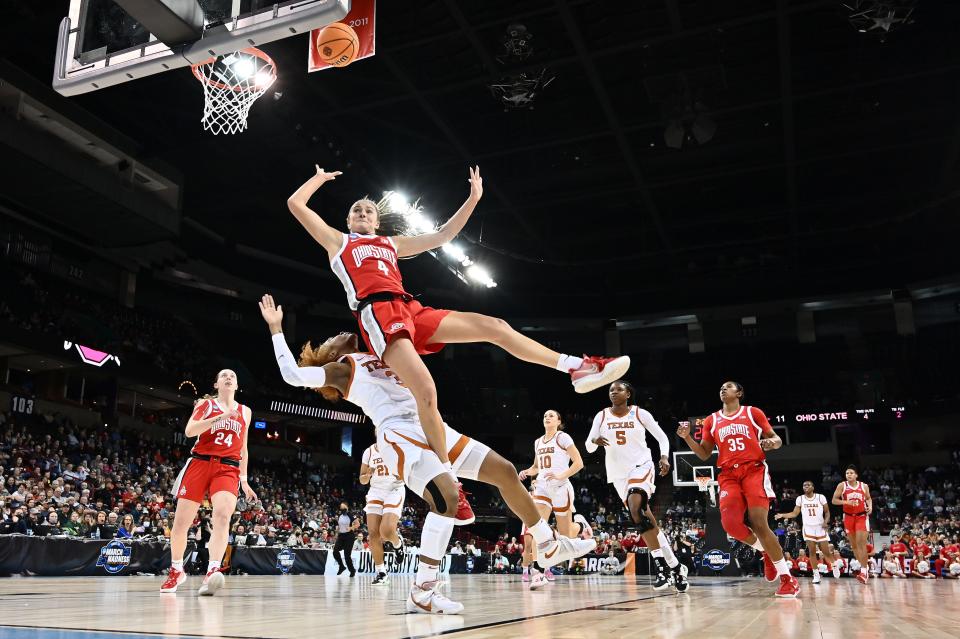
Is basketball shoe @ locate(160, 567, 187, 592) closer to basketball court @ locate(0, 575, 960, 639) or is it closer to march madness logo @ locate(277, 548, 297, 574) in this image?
basketball court @ locate(0, 575, 960, 639)

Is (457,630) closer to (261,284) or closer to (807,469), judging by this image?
(261,284)

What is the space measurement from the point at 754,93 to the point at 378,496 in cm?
1390

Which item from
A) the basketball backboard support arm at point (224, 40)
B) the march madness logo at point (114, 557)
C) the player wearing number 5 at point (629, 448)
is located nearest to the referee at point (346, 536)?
the march madness logo at point (114, 557)

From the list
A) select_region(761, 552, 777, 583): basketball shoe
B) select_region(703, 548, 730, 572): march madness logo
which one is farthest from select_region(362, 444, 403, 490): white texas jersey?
select_region(703, 548, 730, 572): march madness logo

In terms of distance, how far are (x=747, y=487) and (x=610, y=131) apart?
14.0 m

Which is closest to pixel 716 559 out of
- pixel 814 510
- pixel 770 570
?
pixel 814 510

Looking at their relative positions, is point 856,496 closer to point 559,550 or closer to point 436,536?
point 559,550

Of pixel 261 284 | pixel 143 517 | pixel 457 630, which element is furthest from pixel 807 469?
pixel 457 630

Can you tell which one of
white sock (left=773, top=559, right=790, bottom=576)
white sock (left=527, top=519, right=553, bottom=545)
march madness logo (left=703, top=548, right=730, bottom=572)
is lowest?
march madness logo (left=703, top=548, right=730, bottom=572)

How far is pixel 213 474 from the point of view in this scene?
7.34 metres

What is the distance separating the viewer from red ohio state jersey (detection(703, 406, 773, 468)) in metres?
7.48

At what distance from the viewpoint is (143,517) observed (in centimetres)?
1795

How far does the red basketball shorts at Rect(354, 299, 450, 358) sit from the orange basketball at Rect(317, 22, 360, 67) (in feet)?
21.5

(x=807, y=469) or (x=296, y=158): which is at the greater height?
(x=296, y=158)
